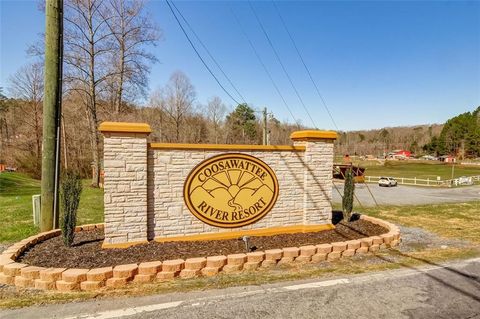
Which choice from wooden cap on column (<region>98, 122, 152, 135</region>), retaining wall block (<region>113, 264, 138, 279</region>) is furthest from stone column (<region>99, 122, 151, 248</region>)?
retaining wall block (<region>113, 264, 138, 279</region>)

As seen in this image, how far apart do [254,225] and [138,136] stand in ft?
9.80

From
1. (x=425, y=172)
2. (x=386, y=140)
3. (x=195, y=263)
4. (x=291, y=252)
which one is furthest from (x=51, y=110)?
(x=386, y=140)

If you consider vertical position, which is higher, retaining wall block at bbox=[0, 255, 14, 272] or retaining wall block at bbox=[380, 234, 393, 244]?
retaining wall block at bbox=[0, 255, 14, 272]

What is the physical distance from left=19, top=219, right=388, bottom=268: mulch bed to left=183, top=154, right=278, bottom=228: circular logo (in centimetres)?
50

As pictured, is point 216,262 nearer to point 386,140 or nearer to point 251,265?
point 251,265

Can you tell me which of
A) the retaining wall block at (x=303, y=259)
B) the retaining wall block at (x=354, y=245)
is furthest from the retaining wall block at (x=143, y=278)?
the retaining wall block at (x=354, y=245)

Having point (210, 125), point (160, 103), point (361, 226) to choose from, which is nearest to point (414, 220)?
point (361, 226)

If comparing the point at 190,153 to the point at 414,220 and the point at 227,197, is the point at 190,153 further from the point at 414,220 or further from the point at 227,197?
the point at 414,220

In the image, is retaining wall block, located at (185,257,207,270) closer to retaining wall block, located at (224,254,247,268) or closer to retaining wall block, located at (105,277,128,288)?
retaining wall block, located at (224,254,247,268)

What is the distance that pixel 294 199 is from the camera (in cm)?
664

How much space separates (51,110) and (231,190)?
403 centimetres

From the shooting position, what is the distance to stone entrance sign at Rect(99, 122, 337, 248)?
5.29 metres

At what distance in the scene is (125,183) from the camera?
5.30 meters

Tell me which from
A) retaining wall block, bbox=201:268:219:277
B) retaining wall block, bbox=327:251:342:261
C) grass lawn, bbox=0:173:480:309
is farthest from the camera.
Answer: retaining wall block, bbox=327:251:342:261
